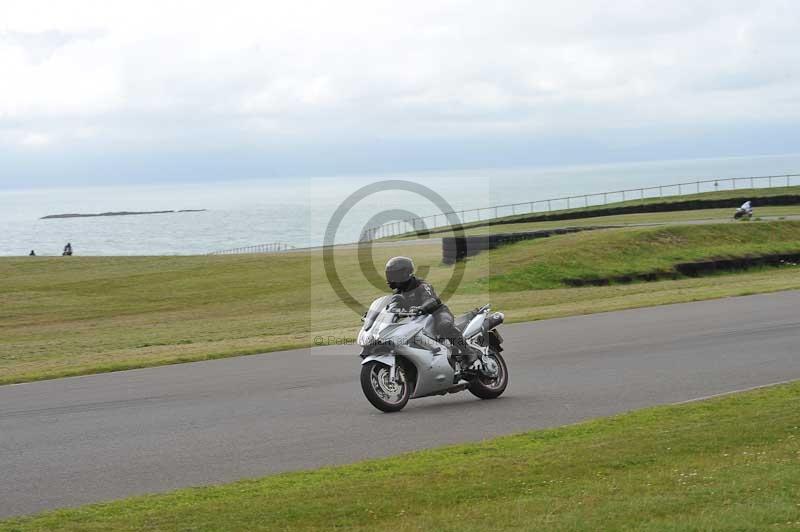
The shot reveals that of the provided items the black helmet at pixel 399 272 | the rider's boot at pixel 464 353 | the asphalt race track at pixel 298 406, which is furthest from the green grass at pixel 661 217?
the black helmet at pixel 399 272

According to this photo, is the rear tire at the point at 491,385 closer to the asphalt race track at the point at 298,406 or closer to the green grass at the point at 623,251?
the asphalt race track at the point at 298,406

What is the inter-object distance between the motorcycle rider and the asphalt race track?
2.30 ft

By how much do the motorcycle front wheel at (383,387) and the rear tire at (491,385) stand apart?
103cm

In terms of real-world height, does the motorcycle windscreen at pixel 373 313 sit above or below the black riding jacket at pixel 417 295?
below

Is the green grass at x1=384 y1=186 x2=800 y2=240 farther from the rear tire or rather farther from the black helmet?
the black helmet

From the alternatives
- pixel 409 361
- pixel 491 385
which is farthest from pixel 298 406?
pixel 491 385

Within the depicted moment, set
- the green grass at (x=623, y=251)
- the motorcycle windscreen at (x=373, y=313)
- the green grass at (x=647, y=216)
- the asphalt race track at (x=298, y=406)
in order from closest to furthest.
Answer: the asphalt race track at (x=298, y=406) → the motorcycle windscreen at (x=373, y=313) → the green grass at (x=623, y=251) → the green grass at (x=647, y=216)

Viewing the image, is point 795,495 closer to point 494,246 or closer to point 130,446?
point 130,446

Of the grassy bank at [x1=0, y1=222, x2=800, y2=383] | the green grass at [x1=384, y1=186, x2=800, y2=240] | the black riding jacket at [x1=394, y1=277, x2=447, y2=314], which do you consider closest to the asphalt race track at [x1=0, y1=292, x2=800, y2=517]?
the black riding jacket at [x1=394, y1=277, x2=447, y2=314]

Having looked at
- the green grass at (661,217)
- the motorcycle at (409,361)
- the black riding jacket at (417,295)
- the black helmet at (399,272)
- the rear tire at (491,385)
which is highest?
the green grass at (661,217)

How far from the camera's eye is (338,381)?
50.9 feet

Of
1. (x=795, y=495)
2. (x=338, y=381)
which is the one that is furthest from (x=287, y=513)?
(x=338, y=381)

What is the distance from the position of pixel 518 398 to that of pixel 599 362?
318 cm

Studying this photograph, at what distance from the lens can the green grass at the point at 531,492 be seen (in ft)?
22.8
